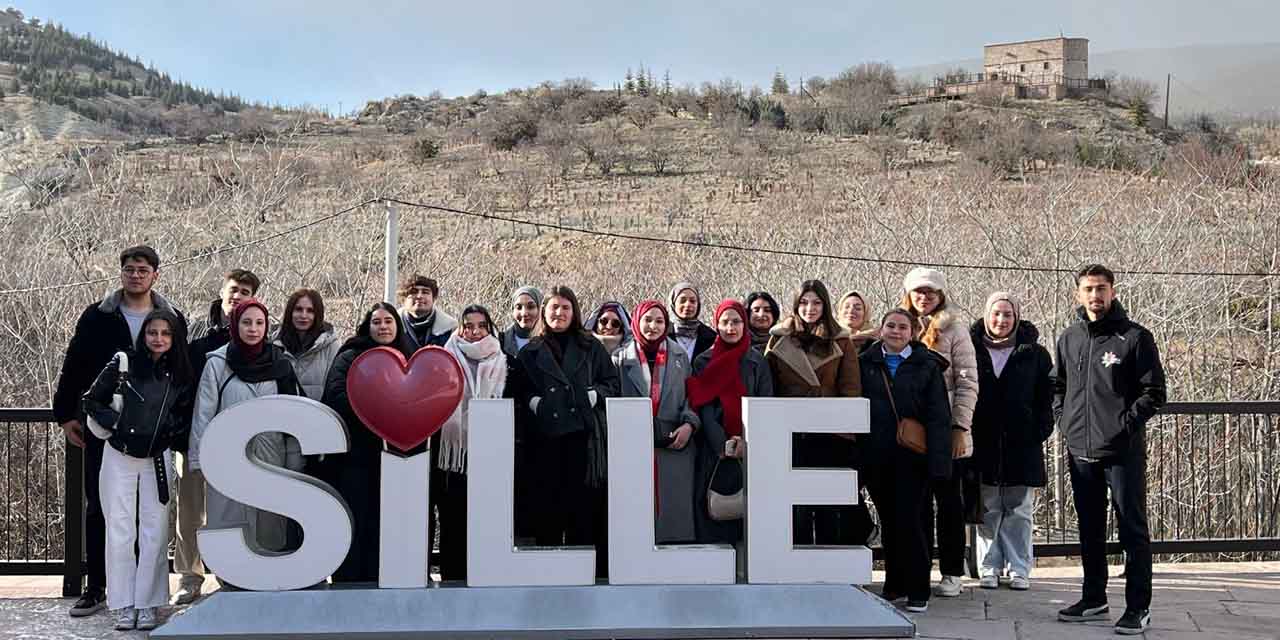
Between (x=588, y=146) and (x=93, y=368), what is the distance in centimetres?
4950

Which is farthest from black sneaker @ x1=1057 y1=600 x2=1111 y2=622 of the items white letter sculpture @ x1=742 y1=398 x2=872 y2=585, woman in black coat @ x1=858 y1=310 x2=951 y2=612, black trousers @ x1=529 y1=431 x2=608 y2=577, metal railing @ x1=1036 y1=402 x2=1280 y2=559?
metal railing @ x1=1036 y1=402 x2=1280 y2=559

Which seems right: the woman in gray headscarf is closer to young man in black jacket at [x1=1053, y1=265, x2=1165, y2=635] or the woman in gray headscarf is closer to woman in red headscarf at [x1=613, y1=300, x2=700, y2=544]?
woman in red headscarf at [x1=613, y1=300, x2=700, y2=544]

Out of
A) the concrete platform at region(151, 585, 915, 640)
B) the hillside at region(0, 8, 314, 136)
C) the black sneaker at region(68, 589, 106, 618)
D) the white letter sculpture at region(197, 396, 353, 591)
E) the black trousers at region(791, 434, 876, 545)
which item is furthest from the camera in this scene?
the hillside at region(0, 8, 314, 136)

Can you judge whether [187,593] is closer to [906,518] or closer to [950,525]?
[906,518]

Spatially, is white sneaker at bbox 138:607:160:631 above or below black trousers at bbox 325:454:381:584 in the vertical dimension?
below

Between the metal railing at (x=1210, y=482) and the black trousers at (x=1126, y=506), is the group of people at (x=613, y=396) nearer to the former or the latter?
the black trousers at (x=1126, y=506)

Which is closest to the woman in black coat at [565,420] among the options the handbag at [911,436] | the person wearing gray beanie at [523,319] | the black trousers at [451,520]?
the person wearing gray beanie at [523,319]

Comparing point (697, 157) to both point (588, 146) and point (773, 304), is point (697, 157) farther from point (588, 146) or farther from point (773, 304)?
point (773, 304)

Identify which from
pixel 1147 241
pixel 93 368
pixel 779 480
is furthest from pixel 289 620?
pixel 1147 241

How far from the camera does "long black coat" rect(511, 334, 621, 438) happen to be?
579 cm

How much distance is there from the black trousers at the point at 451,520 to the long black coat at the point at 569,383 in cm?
57

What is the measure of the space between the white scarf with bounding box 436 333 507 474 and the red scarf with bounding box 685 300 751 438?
0.97 metres

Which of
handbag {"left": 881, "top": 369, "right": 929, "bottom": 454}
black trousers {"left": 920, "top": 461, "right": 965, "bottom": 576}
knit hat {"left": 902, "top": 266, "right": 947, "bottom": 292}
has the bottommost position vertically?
black trousers {"left": 920, "top": 461, "right": 965, "bottom": 576}

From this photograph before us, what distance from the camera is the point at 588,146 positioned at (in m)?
54.6
